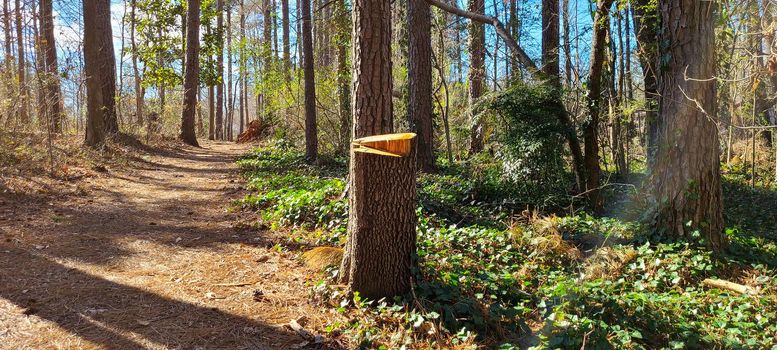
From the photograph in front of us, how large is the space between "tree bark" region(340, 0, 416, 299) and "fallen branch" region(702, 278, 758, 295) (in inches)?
114

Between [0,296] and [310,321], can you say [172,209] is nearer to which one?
[0,296]

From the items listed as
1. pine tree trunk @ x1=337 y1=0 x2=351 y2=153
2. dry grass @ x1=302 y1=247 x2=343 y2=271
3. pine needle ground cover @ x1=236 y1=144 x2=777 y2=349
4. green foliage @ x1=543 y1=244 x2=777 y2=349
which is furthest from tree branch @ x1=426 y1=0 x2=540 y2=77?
pine tree trunk @ x1=337 y1=0 x2=351 y2=153

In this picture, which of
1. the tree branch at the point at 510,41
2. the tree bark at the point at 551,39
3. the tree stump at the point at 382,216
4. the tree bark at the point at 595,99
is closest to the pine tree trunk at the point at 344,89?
the tree bark at the point at 551,39

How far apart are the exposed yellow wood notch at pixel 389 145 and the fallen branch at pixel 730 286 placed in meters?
3.18

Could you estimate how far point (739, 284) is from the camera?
448 cm

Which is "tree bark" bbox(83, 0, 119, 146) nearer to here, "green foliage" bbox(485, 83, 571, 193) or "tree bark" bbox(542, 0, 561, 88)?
"green foliage" bbox(485, 83, 571, 193)

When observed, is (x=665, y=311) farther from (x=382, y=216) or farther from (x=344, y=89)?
(x=344, y=89)

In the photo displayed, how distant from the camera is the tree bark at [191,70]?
16.4 m

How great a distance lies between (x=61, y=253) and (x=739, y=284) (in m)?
6.55

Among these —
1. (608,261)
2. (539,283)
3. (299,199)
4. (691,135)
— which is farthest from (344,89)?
(539,283)

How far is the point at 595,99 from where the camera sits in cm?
705

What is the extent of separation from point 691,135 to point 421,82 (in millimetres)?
5787

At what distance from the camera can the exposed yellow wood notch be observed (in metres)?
3.57

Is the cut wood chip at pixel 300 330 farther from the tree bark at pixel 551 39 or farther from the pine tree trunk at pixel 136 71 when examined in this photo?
the pine tree trunk at pixel 136 71
